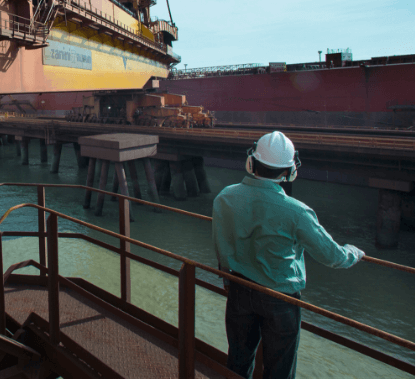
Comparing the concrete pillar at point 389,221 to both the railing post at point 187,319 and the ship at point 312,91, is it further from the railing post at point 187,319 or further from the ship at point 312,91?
the railing post at point 187,319

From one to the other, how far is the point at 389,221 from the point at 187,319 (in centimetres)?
1530

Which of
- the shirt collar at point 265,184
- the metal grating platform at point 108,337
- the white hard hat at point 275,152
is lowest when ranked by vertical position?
the metal grating platform at point 108,337

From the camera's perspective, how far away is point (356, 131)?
25.9m

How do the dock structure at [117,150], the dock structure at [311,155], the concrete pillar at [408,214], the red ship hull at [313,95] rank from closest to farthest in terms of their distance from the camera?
1. the dock structure at [311,155]
2. the concrete pillar at [408,214]
3. the dock structure at [117,150]
4. the red ship hull at [313,95]

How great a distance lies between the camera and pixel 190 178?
23.0 m

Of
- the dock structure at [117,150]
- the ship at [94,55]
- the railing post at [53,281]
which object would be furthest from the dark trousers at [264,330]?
the dock structure at [117,150]

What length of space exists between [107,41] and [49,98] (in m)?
35.5

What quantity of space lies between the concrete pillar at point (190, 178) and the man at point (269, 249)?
20434 mm

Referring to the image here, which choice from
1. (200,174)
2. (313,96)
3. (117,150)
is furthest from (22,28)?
(313,96)

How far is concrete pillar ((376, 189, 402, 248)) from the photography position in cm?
1554

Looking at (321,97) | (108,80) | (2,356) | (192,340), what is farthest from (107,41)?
(321,97)

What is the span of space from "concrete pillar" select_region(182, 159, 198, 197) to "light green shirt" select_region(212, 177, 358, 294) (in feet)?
67.1

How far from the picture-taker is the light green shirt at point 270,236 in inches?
87.7

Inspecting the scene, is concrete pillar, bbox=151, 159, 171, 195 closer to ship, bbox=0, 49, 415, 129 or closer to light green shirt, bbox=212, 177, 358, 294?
ship, bbox=0, 49, 415, 129
